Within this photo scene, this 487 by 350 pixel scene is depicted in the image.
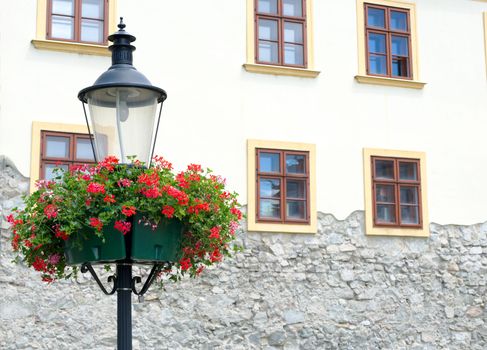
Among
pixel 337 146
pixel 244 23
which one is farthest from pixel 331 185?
pixel 244 23

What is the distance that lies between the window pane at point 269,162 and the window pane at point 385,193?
1471 millimetres

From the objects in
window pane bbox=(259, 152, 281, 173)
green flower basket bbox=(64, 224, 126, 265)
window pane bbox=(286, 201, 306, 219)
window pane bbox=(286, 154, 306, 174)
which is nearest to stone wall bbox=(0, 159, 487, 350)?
window pane bbox=(286, 201, 306, 219)

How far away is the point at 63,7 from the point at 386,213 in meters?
5.01

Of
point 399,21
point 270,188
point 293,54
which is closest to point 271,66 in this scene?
point 293,54

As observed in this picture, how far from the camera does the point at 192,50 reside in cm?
1220

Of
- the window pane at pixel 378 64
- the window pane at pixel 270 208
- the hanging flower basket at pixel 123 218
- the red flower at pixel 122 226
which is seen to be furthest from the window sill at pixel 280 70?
the red flower at pixel 122 226

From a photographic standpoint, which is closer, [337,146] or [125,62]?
[125,62]

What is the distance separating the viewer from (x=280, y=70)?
41.0 feet

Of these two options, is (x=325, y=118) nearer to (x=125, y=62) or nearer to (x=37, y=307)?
(x=37, y=307)

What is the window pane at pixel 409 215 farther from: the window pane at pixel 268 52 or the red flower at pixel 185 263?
the red flower at pixel 185 263

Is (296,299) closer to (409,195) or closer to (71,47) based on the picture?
(409,195)

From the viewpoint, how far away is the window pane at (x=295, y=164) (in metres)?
12.4

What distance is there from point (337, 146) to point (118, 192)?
24.7 feet

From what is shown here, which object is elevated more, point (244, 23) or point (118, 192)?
point (244, 23)
